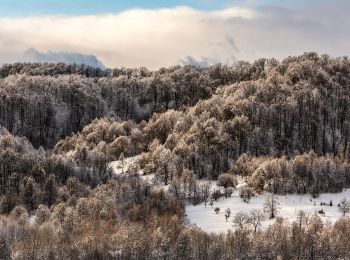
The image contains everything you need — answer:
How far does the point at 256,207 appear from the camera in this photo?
6845 inches

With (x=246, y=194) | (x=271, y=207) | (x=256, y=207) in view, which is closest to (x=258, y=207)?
(x=256, y=207)

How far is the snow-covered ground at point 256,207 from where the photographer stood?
163 metres

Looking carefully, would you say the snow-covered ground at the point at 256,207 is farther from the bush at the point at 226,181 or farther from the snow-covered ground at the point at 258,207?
the bush at the point at 226,181

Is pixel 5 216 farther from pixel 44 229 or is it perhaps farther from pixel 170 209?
pixel 170 209

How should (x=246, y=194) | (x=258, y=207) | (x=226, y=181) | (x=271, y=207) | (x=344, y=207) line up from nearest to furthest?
1. (x=344, y=207)
2. (x=271, y=207)
3. (x=258, y=207)
4. (x=246, y=194)
5. (x=226, y=181)

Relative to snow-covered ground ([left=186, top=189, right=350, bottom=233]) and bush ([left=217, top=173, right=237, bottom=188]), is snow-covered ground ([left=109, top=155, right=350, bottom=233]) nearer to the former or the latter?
snow-covered ground ([left=186, top=189, right=350, bottom=233])

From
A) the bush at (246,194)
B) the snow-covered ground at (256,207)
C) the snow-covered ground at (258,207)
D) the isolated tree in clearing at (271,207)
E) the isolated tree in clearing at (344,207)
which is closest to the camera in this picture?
the snow-covered ground at (256,207)

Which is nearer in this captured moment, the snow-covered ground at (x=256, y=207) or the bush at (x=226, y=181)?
the snow-covered ground at (x=256, y=207)

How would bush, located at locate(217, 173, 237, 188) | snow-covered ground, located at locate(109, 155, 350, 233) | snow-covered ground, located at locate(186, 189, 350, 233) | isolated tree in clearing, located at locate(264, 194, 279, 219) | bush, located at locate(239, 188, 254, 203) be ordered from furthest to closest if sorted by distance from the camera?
bush, located at locate(217, 173, 237, 188) < bush, located at locate(239, 188, 254, 203) < isolated tree in clearing, located at locate(264, 194, 279, 219) < snow-covered ground, located at locate(109, 155, 350, 233) < snow-covered ground, located at locate(186, 189, 350, 233)

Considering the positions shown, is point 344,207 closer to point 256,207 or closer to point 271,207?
point 271,207

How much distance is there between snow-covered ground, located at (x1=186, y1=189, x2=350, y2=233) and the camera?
534 feet

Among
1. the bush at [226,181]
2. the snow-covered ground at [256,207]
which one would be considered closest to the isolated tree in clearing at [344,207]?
the snow-covered ground at [256,207]

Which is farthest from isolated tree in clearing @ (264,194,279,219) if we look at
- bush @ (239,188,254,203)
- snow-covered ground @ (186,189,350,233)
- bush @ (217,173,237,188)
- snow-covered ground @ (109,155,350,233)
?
bush @ (217,173,237,188)

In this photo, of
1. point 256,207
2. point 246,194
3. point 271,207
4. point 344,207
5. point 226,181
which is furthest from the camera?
point 226,181
